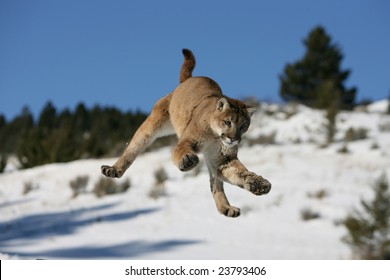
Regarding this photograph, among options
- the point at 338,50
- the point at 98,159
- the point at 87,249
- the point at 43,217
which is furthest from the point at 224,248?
the point at 338,50

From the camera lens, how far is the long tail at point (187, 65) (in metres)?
8.71

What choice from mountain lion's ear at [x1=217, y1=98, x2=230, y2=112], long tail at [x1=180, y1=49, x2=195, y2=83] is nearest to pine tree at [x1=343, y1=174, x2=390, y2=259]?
long tail at [x1=180, y1=49, x2=195, y2=83]

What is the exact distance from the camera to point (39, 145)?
37.9 m

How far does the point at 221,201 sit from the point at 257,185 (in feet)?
3.81

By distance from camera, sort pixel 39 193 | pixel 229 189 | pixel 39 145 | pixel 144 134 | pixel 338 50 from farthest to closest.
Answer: pixel 338 50 → pixel 39 145 → pixel 39 193 → pixel 229 189 → pixel 144 134

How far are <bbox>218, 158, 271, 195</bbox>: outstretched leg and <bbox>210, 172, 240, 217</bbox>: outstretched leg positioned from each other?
0.32 meters

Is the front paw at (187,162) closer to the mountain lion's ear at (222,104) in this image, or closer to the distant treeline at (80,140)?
the mountain lion's ear at (222,104)

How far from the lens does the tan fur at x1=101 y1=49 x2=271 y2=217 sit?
741 centimetres

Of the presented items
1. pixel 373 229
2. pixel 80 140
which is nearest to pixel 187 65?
pixel 373 229

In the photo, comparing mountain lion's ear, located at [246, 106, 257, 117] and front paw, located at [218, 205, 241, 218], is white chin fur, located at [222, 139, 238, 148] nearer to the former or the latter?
mountain lion's ear, located at [246, 106, 257, 117]

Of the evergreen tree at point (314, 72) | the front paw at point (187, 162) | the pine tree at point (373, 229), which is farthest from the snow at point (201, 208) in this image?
the front paw at point (187, 162)

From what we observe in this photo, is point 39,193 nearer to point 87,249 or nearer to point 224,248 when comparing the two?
point 87,249

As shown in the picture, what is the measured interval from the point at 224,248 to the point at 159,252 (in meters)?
2.12


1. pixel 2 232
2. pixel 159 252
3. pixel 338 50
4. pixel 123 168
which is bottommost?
pixel 123 168
